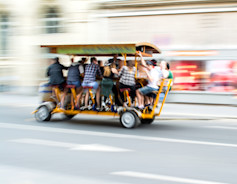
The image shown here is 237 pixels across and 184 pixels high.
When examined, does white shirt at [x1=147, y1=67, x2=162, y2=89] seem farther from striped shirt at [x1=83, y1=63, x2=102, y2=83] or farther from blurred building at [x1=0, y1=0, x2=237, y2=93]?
blurred building at [x1=0, y1=0, x2=237, y2=93]

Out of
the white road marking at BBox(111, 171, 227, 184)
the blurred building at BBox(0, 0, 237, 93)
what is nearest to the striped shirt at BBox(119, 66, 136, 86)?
the white road marking at BBox(111, 171, 227, 184)

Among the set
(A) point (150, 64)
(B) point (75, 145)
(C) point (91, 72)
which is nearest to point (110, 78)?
(C) point (91, 72)

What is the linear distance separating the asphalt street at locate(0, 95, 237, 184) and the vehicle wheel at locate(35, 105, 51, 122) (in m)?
0.23

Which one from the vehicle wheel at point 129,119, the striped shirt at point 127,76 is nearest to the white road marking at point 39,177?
the vehicle wheel at point 129,119

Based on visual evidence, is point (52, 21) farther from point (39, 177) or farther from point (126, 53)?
point (39, 177)

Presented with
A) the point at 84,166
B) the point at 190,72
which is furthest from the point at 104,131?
the point at 190,72

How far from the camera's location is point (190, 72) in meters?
15.4

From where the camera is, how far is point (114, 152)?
6.23 metres

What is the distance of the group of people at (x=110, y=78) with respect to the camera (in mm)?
8688

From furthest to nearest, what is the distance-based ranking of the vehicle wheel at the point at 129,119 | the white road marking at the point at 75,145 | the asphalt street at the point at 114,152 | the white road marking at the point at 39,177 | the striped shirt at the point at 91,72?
the striped shirt at the point at 91,72
the vehicle wheel at the point at 129,119
the white road marking at the point at 75,145
the asphalt street at the point at 114,152
the white road marking at the point at 39,177

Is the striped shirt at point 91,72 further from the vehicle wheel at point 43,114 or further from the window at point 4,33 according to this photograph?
the window at point 4,33

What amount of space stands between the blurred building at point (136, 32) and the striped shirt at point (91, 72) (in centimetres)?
711

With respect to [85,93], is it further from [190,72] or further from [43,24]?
[43,24]

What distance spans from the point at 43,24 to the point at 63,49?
10415 mm
